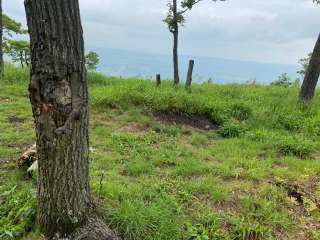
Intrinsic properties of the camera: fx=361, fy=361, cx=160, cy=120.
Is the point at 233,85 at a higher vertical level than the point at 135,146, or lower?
higher

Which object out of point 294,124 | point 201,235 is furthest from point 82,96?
point 294,124

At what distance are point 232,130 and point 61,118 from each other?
14.7ft

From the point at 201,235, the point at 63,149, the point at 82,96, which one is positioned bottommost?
the point at 201,235

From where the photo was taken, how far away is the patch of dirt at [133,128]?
255 inches

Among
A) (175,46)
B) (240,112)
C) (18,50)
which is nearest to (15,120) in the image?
(240,112)

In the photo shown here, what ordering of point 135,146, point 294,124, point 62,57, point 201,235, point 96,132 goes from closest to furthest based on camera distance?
point 62,57 < point 201,235 < point 135,146 < point 96,132 < point 294,124

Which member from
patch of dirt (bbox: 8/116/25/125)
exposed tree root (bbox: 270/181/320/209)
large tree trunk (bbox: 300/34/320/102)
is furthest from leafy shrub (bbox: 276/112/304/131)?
patch of dirt (bbox: 8/116/25/125)

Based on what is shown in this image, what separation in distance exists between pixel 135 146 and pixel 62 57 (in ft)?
10.4

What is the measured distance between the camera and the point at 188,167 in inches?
198

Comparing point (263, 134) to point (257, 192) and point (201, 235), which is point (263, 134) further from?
point (201, 235)

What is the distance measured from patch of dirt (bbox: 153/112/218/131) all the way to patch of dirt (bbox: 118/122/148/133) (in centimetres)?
52

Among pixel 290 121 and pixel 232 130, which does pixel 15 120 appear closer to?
pixel 232 130

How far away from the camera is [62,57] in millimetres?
2725

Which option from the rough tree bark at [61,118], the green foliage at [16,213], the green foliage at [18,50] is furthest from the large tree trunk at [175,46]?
the green foliage at [18,50]
